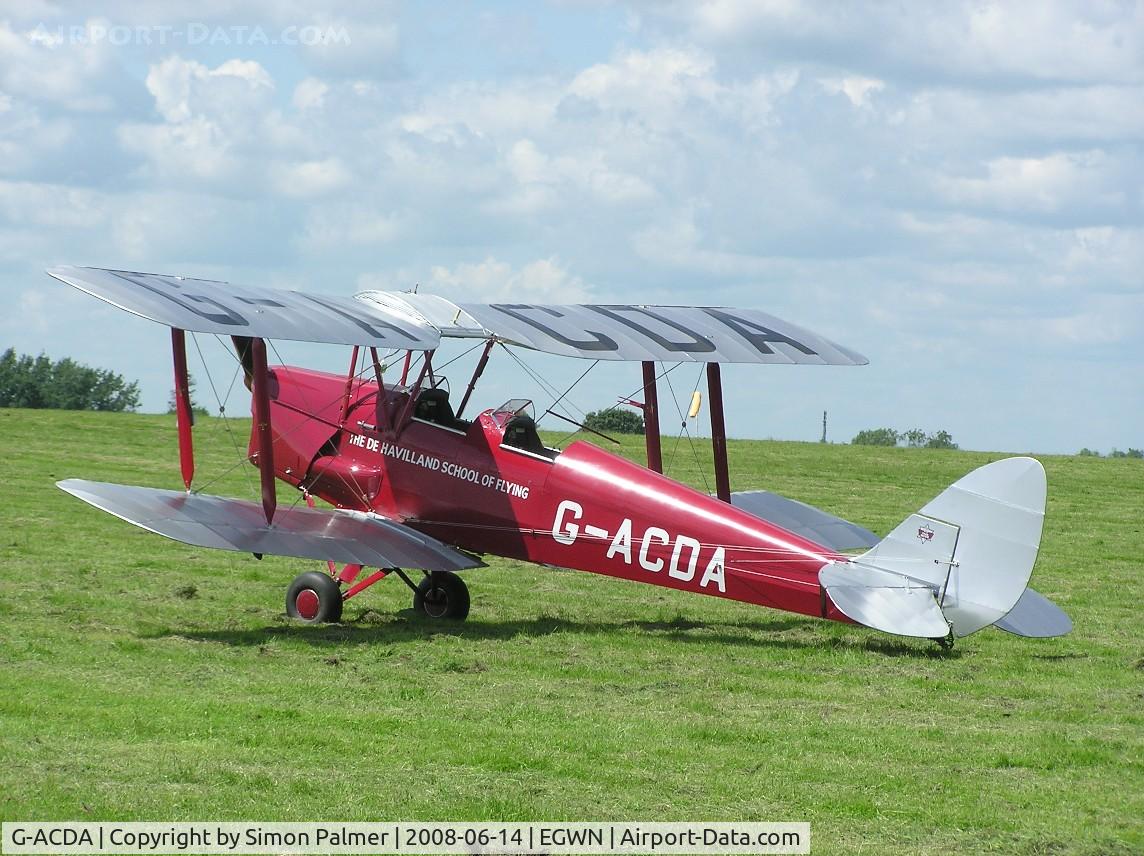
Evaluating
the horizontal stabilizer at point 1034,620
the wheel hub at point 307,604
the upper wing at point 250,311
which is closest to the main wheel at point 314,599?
the wheel hub at point 307,604

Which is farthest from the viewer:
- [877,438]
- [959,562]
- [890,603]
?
[877,438]

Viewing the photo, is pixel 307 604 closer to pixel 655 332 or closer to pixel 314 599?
pixel 314 599

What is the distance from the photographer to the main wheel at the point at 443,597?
451 inches

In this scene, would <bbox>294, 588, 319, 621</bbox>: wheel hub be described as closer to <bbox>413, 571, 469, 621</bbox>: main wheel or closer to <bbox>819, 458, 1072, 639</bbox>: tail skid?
<bbox>413, 571, 469, 621</bbox>: main wheel

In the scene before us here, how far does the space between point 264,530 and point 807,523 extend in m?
4.83

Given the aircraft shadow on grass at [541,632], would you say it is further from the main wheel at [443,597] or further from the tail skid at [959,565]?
the tail skid at [959,565]

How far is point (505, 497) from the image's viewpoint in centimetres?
1102

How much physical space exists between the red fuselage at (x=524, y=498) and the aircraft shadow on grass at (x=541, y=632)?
556mm

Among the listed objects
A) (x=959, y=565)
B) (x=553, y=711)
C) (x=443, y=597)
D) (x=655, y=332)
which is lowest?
(x=553, y=711)

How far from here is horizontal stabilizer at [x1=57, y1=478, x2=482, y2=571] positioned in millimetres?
10109

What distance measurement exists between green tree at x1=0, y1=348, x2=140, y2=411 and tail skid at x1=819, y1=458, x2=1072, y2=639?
48.8 metres

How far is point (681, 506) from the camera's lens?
10234 mm

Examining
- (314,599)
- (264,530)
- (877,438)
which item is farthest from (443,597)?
(877,438)

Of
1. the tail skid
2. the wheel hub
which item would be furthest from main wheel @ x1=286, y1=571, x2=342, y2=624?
the tail skid
